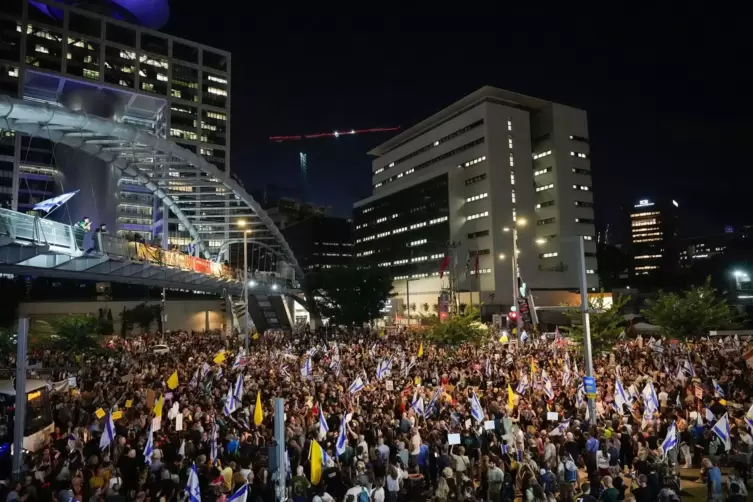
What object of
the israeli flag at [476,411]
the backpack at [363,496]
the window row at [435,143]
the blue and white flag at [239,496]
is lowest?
→ the backpack at [363,496]

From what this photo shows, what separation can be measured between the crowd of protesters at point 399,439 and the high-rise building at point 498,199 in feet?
223

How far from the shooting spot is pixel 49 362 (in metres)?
28.7

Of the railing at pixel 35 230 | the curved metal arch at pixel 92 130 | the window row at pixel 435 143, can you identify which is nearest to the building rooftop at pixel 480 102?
the window row at pixel 435 143

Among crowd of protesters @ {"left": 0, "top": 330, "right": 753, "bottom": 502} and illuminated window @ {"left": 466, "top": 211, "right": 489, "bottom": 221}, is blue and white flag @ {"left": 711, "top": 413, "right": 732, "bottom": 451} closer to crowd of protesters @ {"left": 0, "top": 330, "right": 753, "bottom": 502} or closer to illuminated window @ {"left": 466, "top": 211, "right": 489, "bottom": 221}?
crowd of protesters @ {"left": 0, "top": 330, "right": 753, "bottom": 502}

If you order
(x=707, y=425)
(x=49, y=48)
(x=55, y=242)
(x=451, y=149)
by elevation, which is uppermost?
(x=49, y=48)

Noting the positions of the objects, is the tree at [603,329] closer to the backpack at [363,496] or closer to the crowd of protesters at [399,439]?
the crowd of protesters at [399,439]

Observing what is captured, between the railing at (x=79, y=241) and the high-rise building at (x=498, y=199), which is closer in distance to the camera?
the railing at (x=79, y=241)

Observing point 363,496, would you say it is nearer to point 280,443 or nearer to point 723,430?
point 280,443

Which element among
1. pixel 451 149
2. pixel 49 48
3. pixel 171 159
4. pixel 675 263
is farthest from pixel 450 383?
pixel 675 263

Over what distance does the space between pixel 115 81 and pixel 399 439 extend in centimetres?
9717

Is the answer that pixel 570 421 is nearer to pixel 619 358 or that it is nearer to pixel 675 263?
pixel 619 358

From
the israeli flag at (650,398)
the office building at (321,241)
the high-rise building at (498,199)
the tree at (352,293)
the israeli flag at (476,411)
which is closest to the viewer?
the israeli flag at (476,411)

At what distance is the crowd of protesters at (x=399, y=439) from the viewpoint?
32.9 ft

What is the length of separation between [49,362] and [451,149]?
78.3 meters
